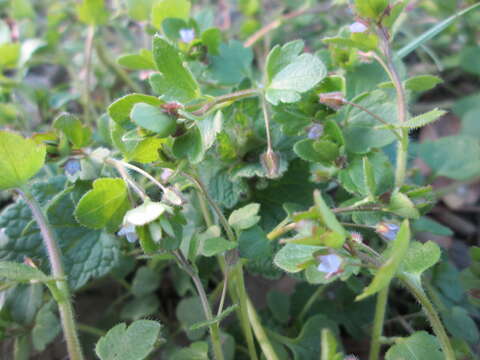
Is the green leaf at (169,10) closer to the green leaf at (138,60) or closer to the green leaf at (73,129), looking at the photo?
the green leaf at (138,60)

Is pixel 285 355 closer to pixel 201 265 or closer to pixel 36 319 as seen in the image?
pixel 201 265

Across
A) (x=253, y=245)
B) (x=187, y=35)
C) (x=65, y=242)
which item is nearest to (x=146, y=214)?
(x=253, y=245)

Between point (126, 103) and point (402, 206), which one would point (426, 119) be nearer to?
point (402, 206)

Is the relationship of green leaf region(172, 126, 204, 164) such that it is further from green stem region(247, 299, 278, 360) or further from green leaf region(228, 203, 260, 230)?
green stem region(247, 299, 278, 360)

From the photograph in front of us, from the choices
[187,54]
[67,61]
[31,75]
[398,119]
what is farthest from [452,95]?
[31,75]

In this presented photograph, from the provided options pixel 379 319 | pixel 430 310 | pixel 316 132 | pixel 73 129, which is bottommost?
pixel 379 319

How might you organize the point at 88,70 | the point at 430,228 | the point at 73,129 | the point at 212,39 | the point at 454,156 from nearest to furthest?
the point at 73,129, the point at 430,228, the point at 212,39, the point at 454,156, the point at 88,70

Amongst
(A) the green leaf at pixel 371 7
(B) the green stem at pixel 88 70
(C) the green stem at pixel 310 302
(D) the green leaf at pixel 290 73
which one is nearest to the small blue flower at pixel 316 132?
(D) the green leaf at pixel 290 73
